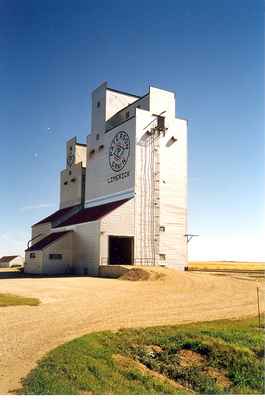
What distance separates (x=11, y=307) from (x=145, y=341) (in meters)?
8.36

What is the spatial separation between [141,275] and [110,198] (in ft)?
55.2

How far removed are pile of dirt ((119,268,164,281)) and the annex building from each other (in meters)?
6.29

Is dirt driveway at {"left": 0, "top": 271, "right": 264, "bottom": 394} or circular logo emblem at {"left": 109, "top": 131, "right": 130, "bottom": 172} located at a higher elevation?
circular logo emblem at {"left": 109, "top": 131, "right": 130, "bottom": 172}

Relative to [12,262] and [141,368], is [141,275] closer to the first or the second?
[141,368]

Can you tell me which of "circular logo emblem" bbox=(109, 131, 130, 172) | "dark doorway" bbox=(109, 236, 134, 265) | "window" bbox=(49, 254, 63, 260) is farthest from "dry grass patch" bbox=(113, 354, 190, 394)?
"circular logo emblem" bbox=(109, 131, 130, 172)

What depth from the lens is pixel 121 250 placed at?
1871 inches

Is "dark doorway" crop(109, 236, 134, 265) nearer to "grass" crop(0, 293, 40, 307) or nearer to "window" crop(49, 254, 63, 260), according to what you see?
"window" crop(49, 254, 63, 260)

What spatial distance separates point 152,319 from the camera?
51.9 feet

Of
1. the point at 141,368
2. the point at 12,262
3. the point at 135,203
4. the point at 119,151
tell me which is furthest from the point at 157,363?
the point at 12,262

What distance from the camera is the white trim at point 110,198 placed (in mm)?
44188

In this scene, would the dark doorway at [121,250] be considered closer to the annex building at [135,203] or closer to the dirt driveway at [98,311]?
the annex building at [135,203]

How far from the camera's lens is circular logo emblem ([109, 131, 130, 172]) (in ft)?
150

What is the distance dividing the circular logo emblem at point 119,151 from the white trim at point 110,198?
327cm

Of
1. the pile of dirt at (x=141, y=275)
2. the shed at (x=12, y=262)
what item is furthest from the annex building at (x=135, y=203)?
the shed at (x=12, y=262)
